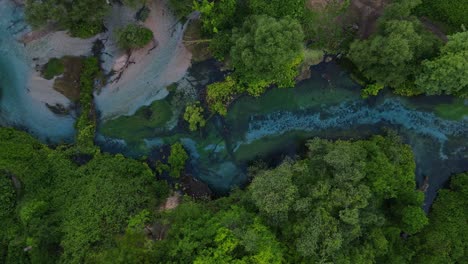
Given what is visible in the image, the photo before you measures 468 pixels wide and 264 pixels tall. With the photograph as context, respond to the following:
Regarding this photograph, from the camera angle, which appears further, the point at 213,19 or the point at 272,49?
the point at 213,19

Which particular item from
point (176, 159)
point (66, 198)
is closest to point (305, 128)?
point (176, 159)

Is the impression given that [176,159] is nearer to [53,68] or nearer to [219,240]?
[219,240]

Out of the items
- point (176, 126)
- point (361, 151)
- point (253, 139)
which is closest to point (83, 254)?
point (176, 126)

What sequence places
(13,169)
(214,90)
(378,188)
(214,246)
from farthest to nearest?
(214,90)
(13,169)
(378,188)
(214,246)

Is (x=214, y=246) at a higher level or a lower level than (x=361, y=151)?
lower

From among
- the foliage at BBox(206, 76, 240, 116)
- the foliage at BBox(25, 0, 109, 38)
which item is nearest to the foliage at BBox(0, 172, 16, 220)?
the foliage at BBox(25, 0, 109, 38)

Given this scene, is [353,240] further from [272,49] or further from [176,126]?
[176,126]
